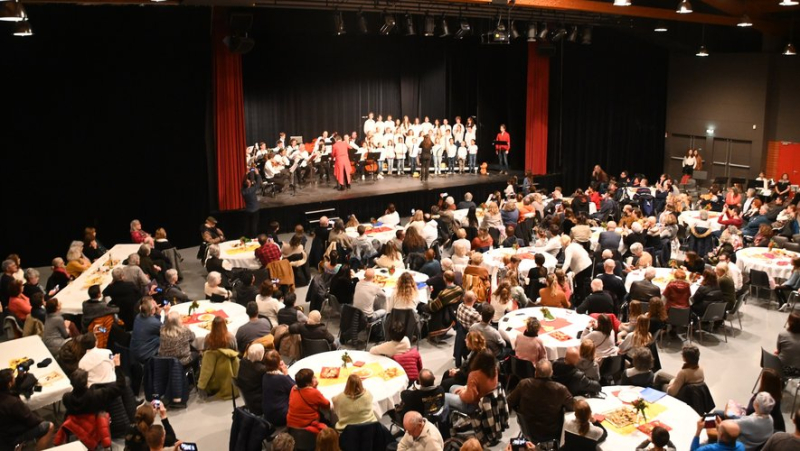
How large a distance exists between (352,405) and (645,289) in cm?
500

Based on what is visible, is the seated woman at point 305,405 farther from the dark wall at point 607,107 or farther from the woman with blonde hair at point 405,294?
the dark wall at point 607,107

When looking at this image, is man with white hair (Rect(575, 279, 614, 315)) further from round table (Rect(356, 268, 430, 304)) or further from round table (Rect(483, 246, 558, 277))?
round table (Rect(356, 268, 430, 304))

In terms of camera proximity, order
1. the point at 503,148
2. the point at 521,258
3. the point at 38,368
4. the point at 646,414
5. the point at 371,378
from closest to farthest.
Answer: the point at 646,414, the point at 371,378, the point at 38,368, the point at 521,258, the point at 503,148

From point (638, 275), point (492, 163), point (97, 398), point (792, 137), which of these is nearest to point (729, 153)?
point (792, 137)

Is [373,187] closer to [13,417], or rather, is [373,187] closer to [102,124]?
[102,124]

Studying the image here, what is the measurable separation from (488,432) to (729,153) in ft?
62.2

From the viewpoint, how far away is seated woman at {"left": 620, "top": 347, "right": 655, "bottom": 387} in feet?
23.8

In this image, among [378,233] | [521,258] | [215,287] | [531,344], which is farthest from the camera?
[378,233]

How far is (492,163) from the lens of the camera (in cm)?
2342

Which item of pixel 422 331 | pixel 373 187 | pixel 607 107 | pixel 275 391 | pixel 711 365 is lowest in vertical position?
pixel 711 365

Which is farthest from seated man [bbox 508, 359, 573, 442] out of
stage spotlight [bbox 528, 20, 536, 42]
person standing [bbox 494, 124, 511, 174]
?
person standing [bbox 494, 124, 511, 174]

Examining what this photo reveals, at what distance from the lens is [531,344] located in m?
8.02

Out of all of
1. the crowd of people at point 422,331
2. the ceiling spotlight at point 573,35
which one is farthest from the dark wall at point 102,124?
the ceiling spotlight at point 573,35

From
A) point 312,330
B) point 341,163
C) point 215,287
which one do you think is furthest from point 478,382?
point 341,163
